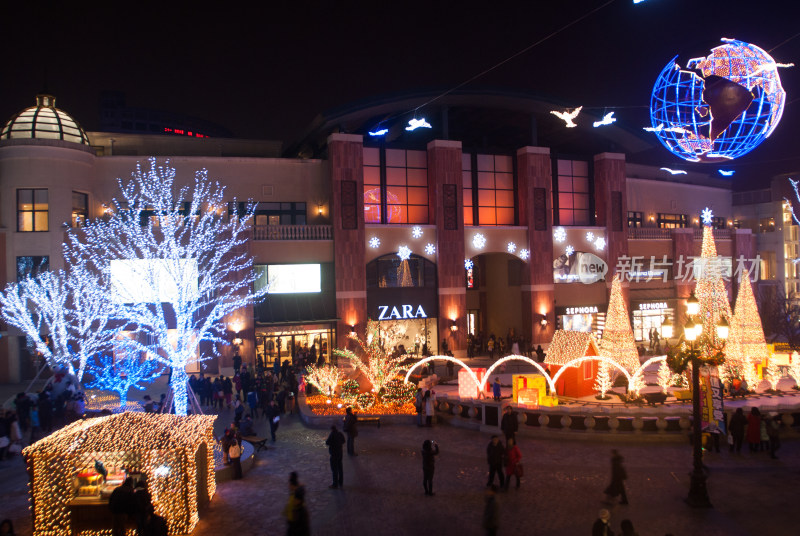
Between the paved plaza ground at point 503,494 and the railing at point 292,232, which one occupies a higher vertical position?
the railing at point 292,232

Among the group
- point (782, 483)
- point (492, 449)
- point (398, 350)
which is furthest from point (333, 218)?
point (782, 483)

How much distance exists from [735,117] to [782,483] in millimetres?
7701

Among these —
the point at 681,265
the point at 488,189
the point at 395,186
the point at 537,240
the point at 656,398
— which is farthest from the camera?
the point at 681,265

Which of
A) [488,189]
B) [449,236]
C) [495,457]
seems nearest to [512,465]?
[495,457]

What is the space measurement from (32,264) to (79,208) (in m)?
3.44

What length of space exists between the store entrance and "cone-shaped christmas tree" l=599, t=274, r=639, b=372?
544 inches

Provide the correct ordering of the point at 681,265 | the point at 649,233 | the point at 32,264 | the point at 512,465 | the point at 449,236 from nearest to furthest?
1. the point at 512,465
2. the point at 32,264
3. the point at 449,236
4. the point at 649,233
5. the point at 681,265

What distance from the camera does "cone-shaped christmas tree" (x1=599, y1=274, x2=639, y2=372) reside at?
21.2m

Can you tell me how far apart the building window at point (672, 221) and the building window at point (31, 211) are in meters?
38.1

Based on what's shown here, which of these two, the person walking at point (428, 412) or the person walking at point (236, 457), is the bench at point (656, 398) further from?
the person walking at point (236, 457)

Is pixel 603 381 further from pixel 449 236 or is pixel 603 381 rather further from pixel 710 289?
pixel 449 236

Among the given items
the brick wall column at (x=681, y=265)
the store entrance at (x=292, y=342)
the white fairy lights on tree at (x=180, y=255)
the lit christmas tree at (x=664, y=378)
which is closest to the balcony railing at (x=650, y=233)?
the brick wall column at (x=681, y=265)

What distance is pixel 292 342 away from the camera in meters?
31.4

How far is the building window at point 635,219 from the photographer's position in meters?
42.7
